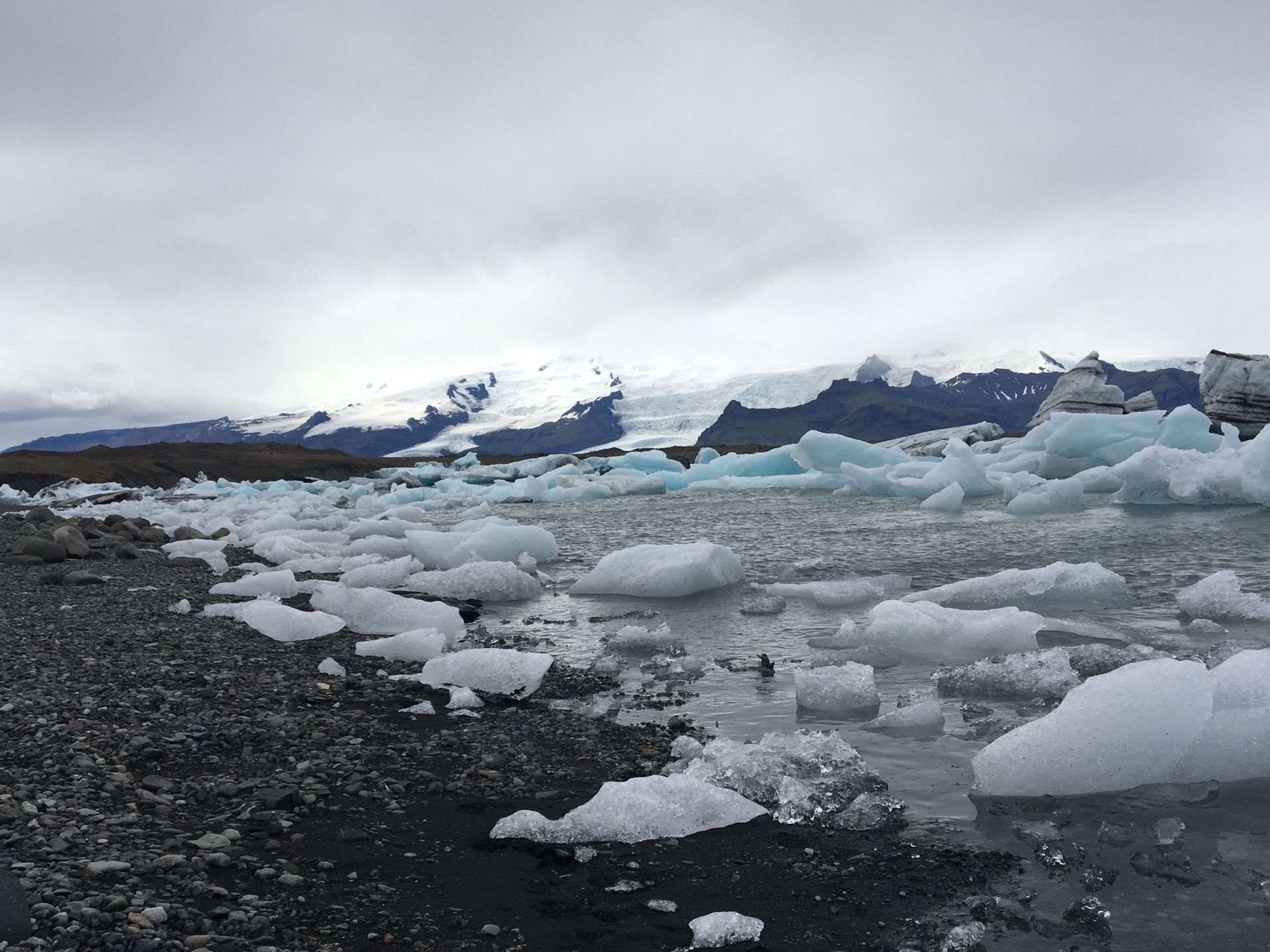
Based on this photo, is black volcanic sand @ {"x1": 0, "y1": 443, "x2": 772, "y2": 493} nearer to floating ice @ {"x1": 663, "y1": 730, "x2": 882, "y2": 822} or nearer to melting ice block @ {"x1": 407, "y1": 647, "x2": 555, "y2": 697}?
melting ice block @ {"x1": 407, "y1": 647, "x2": 555, "y2": 697}

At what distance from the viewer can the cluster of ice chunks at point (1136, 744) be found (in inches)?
131

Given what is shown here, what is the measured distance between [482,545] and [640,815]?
24.3 feet

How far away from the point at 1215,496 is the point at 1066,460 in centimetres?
645

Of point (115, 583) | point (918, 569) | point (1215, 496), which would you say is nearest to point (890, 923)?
point (918, 569)

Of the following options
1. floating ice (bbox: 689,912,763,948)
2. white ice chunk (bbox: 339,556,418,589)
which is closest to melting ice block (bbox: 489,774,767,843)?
floating ice (bbox: 689,912,763,948)

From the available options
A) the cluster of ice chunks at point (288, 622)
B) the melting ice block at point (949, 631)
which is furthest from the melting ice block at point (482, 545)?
the melting ice block at point (949, 631)

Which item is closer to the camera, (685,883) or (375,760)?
(685,883)

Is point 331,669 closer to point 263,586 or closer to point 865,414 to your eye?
point 263,586

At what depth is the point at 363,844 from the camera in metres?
2.90

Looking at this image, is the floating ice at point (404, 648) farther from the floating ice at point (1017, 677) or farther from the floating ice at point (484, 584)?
the floating ice at point (1017, 677)

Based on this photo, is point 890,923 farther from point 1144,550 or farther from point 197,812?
point 1144,550

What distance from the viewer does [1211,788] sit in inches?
130

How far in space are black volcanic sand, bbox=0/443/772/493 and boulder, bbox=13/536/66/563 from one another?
3802cm

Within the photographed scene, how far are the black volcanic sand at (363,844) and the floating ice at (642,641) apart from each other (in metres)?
1.54
